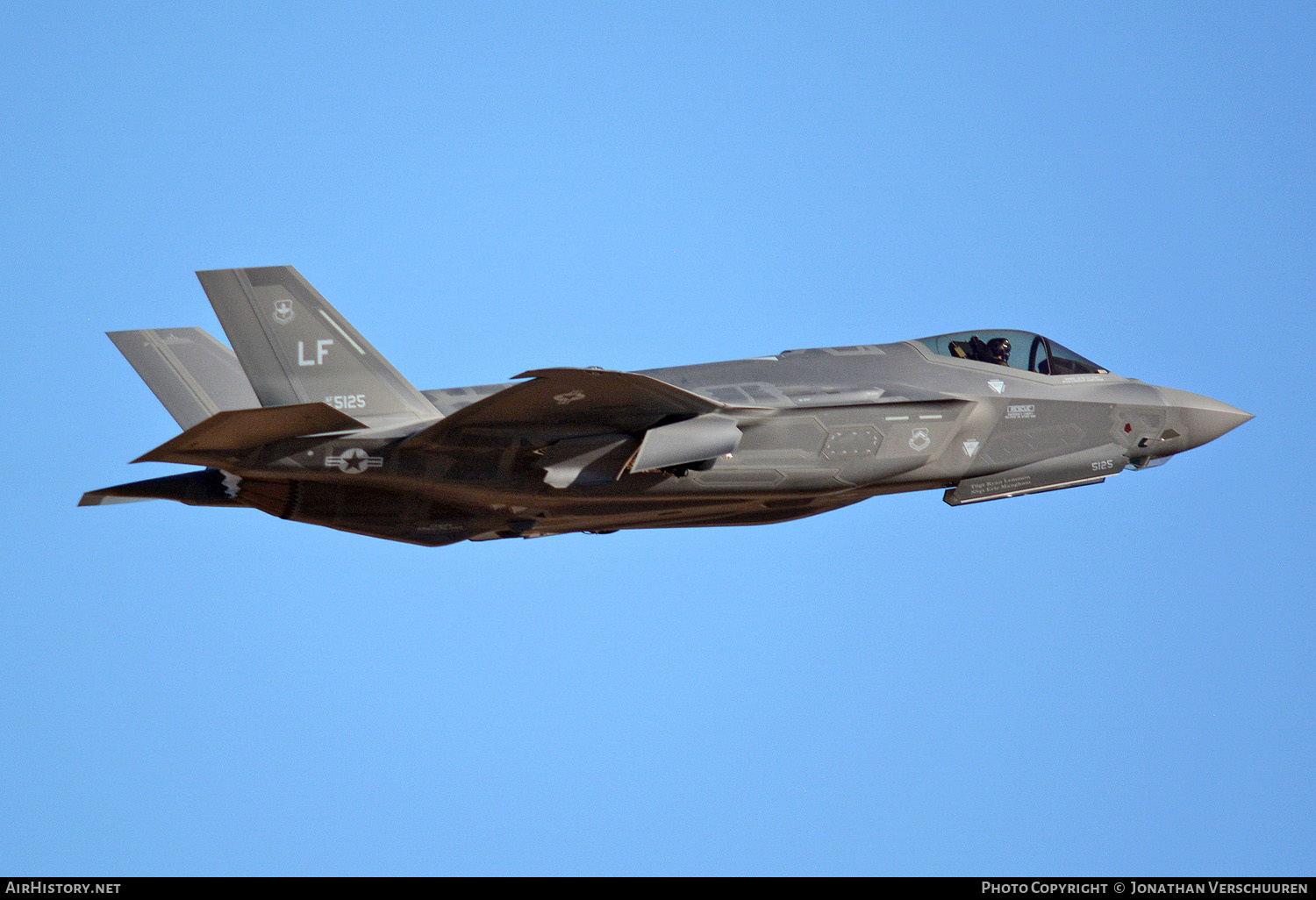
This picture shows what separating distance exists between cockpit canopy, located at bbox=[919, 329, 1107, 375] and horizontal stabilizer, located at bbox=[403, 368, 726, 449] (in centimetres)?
458

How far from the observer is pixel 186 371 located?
21.0 m

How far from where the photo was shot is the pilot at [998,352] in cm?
2170

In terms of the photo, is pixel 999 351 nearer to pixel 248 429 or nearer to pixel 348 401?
Result: pixel 348 401

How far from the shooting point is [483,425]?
1853 cm

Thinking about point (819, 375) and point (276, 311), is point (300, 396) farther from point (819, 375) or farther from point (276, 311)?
point (819, 375)

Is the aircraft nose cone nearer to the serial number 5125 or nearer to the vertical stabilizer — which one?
the vertical stabilizer

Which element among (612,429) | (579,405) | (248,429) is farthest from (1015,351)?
(248,429)

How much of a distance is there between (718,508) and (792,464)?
132 centimetres

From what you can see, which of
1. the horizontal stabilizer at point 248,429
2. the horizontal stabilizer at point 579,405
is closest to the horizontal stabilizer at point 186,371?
the horizontal stabilizer at point 248,429

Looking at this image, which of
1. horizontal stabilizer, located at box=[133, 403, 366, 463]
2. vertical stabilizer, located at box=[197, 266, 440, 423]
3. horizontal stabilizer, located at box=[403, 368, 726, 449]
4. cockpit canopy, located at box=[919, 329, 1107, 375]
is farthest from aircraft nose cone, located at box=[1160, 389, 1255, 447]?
horizontal stabilizer, located at box=[133, 403, 366, 463]

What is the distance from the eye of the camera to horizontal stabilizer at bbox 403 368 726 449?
17672 millimetres

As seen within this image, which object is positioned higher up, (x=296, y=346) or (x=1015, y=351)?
(x=1015, y=351)

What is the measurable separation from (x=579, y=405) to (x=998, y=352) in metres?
6.84

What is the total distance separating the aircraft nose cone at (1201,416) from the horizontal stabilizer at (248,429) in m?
11.6
